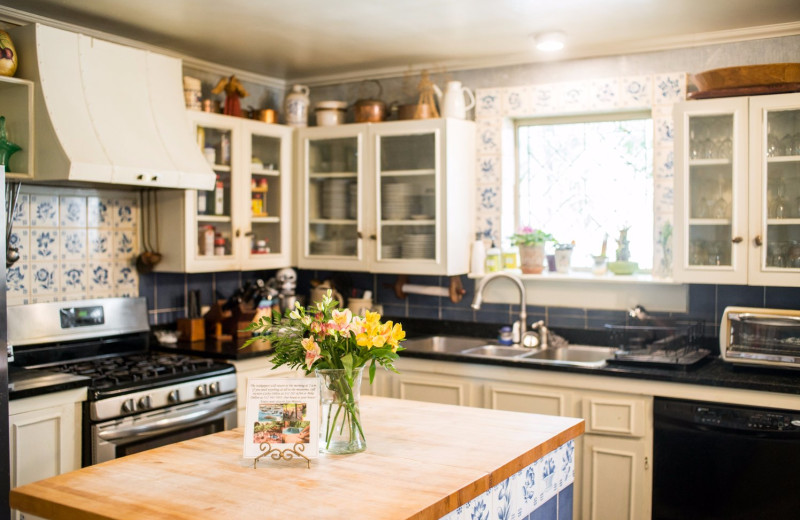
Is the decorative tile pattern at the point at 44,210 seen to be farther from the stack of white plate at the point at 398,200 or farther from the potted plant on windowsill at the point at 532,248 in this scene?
the potted plant on windowsill at the point at 532,248

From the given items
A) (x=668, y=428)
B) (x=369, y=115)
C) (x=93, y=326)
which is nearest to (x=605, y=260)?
(x=668, y=428)

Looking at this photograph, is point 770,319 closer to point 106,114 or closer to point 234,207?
point 234,207

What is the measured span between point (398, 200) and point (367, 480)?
267cm

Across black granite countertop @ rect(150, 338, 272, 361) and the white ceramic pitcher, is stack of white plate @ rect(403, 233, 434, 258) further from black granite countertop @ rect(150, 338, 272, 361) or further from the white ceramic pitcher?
black granite countertop @ rect(150, 338, 272, 361)

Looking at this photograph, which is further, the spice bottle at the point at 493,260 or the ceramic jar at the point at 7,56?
the spice bottle at the point at 493,260

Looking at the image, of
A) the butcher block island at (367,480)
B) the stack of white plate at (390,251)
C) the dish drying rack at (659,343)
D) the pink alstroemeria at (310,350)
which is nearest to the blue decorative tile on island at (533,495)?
the butcher block island at (367,480)

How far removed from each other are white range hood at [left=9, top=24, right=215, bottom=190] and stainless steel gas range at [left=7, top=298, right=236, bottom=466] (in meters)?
0.75

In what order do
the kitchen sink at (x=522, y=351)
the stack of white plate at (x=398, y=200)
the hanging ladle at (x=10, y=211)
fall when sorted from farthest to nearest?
the stack of white plate at (x=398, y=200)
the kitchen sink at (x=522, y=351)
the hanging ladle at (x=10, y=211)

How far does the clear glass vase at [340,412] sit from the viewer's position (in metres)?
2.04

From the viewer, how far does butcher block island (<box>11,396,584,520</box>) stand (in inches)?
66.2

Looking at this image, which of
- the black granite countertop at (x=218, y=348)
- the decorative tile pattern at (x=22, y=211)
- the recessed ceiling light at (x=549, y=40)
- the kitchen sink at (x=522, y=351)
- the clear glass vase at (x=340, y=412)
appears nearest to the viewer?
the clear glass vase at (x=340, y=412)

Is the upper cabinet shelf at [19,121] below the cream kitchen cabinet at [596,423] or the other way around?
the other way around

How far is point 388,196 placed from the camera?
4406 mm

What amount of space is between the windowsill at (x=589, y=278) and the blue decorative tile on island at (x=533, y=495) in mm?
1557
